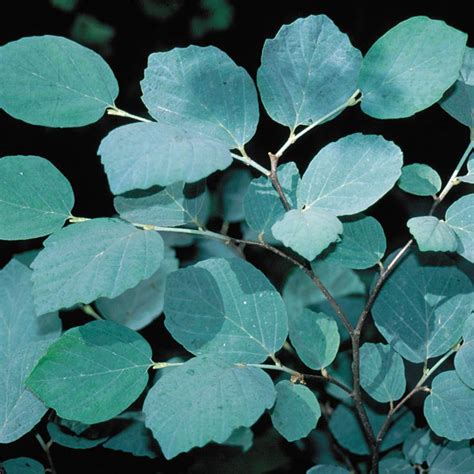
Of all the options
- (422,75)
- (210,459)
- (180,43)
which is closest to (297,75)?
(422,75)

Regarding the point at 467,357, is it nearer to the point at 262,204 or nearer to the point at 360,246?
the point at 360,246

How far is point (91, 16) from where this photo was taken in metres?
1.19

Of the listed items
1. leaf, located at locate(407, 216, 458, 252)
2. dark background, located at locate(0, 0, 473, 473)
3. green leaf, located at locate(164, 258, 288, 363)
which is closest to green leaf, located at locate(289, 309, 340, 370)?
green leaf, located at locate(164, 258, 288, 363)

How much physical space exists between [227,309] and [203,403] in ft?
0.39

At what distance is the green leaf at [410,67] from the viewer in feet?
1.96

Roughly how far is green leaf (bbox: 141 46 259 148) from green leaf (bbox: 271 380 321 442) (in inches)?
9.3

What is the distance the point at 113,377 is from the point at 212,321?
0.35 ft

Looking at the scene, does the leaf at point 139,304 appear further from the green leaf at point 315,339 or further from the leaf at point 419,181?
the leaf at point 419,181

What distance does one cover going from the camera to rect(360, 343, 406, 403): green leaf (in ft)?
2.25

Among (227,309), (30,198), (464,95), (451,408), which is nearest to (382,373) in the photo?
(451,408)

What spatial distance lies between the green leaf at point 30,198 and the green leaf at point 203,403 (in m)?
0.19

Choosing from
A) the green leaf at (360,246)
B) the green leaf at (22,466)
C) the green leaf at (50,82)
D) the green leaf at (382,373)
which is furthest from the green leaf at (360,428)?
the green leaf at (50,82)

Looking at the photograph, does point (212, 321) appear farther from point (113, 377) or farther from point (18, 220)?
point (18, 220)

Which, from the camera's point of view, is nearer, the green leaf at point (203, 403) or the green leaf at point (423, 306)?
the green leaf at point (203, 403)
